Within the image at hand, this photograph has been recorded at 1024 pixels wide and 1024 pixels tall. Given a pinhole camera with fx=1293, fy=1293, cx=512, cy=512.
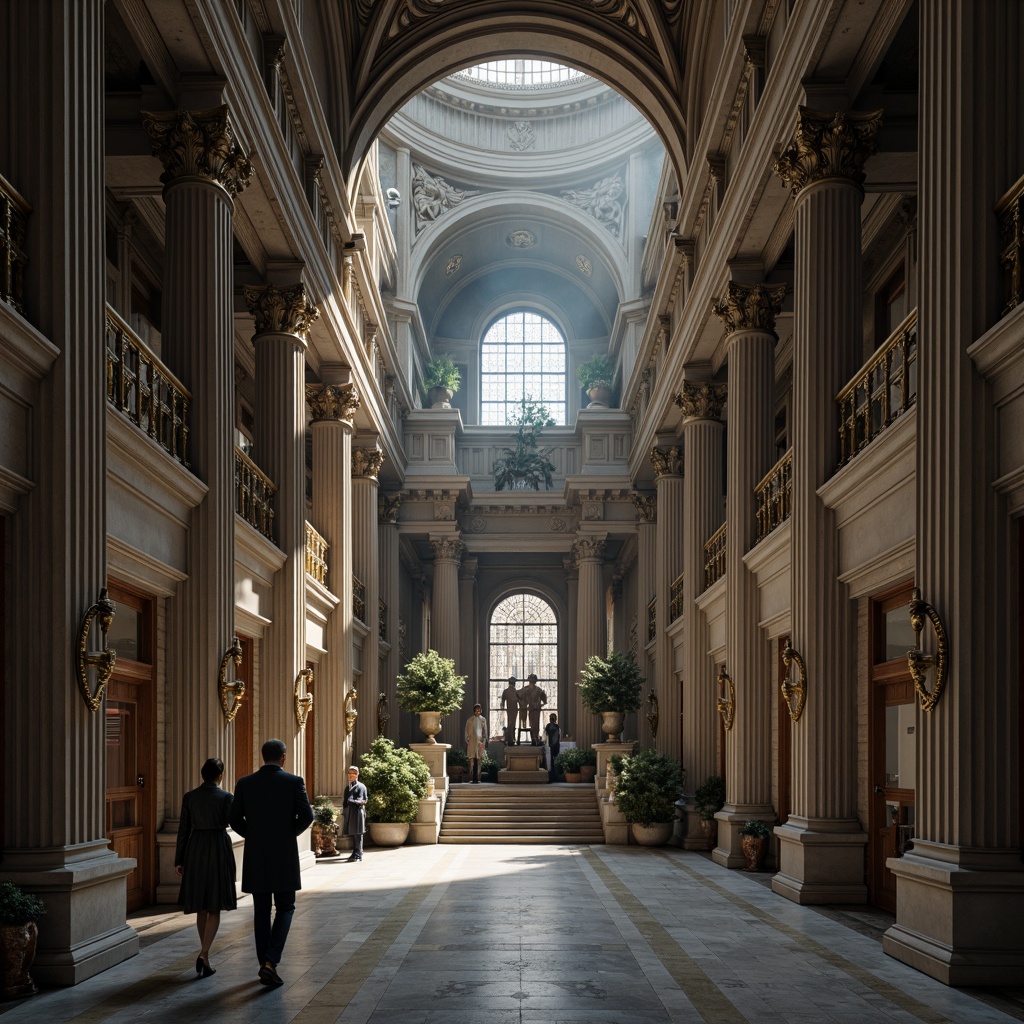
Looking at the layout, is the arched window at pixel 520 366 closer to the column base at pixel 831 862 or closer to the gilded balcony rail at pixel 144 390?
the gilded balcony rail at pixel 144 390

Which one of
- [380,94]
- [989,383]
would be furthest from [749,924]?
[380,94]

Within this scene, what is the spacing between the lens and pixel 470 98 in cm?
3684

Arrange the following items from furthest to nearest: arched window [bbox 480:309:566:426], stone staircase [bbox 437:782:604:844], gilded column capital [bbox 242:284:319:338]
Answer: arched window [bbox 480:309:566:426]
stone staircase [bbox 437:782:604:844]
gilded column capital [bbox 242:284:319:338]

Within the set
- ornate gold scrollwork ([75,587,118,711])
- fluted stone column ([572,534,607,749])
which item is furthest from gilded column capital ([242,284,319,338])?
fluted stone column ([572,534,607,749])

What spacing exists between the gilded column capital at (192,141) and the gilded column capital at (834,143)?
6218 millimetres

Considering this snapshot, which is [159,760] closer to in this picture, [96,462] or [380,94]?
[96,462]

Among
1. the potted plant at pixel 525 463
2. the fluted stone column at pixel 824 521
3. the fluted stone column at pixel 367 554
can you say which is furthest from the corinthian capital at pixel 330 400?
the potted plant at pixel 525 463

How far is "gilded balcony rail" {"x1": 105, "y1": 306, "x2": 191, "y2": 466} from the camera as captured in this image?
1179 cm

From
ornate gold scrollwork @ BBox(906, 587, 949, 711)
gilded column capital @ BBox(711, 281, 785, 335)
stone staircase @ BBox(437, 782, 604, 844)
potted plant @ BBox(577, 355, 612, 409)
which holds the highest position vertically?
potted plant @ BBox(577, 355, 612, 409)

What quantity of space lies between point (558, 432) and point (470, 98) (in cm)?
983

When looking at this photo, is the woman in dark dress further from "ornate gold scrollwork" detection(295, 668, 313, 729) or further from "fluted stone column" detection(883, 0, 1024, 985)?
"ornate gold scrollwork" detection(295, 668, 313, 729)

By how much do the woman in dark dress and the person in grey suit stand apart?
22 centimetres

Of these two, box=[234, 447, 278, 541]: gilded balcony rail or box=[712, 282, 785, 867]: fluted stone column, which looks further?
box=[712, 282, 785, 867]: fluted stone column

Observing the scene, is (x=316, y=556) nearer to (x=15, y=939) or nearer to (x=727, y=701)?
(x=727, y=701)
